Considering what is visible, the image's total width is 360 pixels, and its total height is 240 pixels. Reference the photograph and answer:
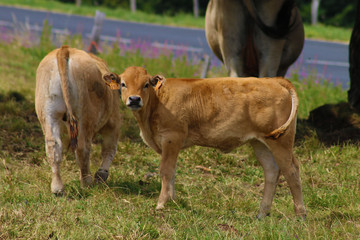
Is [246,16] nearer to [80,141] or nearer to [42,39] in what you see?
[80,141]

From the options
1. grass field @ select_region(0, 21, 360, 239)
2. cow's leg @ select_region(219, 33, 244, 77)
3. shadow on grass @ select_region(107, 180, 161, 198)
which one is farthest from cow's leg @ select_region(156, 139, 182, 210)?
cow's leg @ select_region(219, 33, 244, 77)

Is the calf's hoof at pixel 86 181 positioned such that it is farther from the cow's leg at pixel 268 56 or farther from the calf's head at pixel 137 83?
the cow's leg at pixel 268 56

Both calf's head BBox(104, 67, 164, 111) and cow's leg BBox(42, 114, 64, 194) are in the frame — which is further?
cow's leg BBox(42, 114, 64, 194)

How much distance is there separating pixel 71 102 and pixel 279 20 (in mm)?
2960

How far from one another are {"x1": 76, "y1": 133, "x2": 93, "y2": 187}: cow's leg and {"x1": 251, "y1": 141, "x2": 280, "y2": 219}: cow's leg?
5.42ft

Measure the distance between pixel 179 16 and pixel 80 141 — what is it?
2298cm

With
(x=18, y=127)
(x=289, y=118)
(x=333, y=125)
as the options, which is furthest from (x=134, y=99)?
(x=333, y=125)

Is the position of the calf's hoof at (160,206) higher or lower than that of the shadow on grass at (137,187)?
higher

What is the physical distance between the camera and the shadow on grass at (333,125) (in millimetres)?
7758

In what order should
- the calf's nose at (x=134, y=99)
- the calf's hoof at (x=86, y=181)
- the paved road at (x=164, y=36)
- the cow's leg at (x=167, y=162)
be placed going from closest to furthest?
the calf's nose at (x=134, y=99), the cow's leg at (x=167, y=162), the calf's hoof at (x=86, y=181), the paved road at (x=164, y=36)

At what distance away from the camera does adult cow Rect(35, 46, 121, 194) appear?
5363 mm

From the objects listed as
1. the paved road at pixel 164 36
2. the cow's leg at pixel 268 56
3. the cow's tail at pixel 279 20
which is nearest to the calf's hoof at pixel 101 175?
the cow's leg at pixel 268 56

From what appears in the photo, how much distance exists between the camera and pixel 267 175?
532 cm

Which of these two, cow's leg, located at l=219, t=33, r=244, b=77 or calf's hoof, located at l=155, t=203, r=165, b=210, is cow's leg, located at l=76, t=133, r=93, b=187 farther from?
cow's leg, located at l=219, t=33, r=244, b=77
